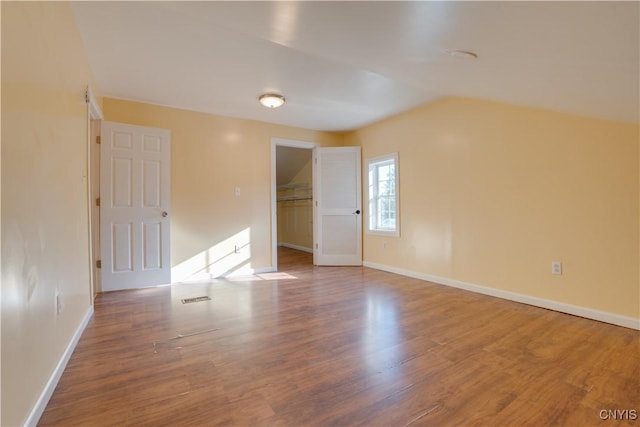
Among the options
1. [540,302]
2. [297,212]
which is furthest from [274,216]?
[540,302]

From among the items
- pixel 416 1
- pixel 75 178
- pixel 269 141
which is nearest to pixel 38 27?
pixel 75 178

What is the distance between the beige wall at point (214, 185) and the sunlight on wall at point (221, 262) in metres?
0.01

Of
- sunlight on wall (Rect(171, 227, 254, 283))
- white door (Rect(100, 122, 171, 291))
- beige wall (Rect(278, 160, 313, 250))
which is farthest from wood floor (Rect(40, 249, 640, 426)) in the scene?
beige wall (Rect(278, 160, 313, 250))

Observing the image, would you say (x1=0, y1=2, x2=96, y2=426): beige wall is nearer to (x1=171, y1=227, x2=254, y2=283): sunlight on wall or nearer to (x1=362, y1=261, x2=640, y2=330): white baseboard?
(x1=171, y1=227, x2=254, y2=283): sunlight on wall

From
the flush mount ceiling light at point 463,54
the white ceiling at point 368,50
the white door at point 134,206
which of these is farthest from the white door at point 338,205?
the flush mount ceiling light at point 463,54

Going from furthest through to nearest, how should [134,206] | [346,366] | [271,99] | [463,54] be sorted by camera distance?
1. [134,206]
2. [271,99]
3. [463,54]
4. [346,366]

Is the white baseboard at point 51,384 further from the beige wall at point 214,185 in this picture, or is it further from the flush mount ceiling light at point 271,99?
the flush mount ceiling light at point 271,99

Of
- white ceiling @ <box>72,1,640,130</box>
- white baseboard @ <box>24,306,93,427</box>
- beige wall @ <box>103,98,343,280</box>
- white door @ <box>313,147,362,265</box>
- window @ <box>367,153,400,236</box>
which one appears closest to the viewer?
white baseboard @ <box>24,306,93,427</box>

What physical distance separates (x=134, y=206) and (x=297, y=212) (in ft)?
13.6

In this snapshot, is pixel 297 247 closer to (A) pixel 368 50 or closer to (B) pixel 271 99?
(B) pixel 271 99

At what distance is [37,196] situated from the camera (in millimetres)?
1466

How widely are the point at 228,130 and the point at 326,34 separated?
2758 mm

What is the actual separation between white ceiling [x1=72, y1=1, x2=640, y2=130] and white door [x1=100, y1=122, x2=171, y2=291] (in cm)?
55

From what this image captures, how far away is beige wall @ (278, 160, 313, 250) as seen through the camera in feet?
22.8
